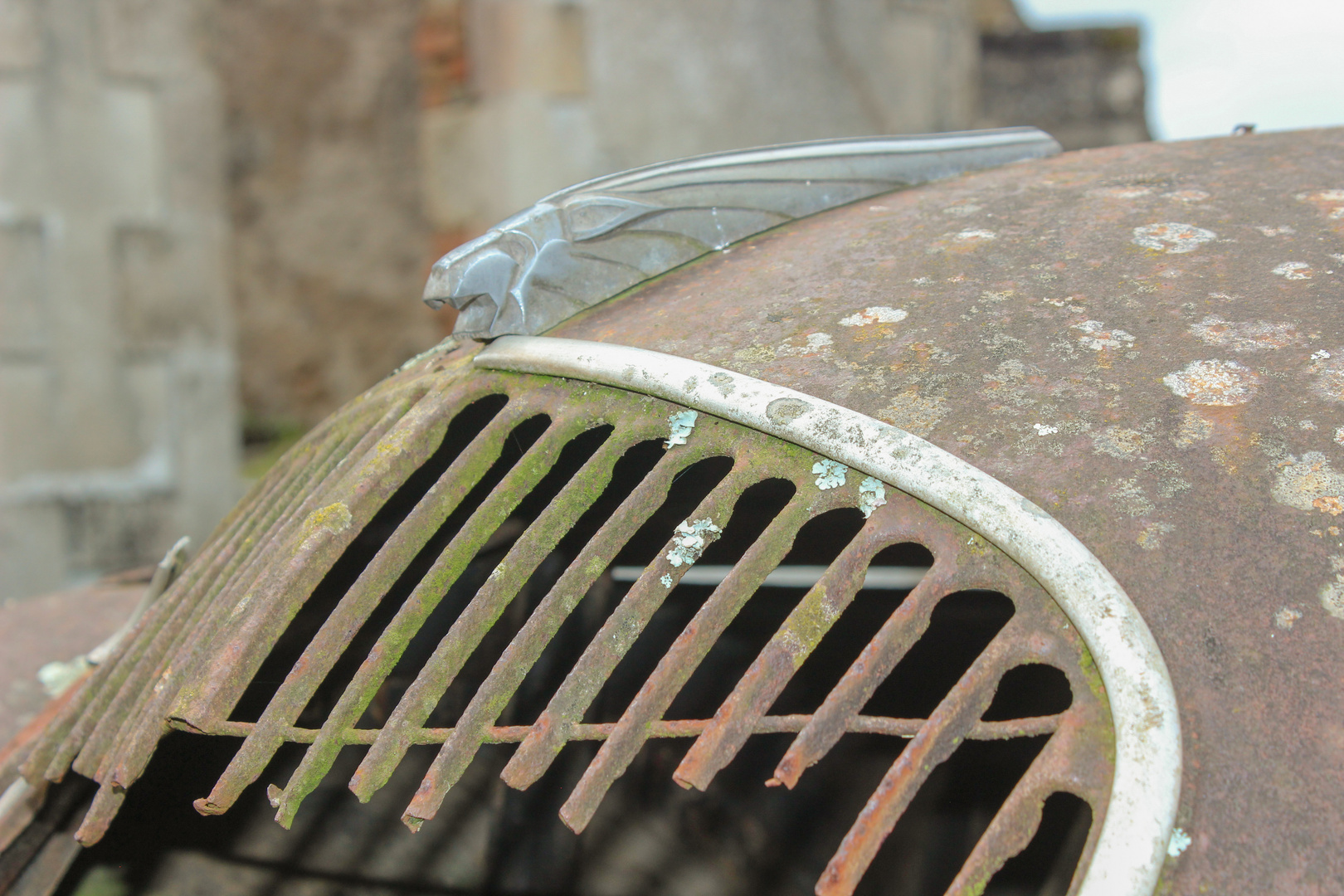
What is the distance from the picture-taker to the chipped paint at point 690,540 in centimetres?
83

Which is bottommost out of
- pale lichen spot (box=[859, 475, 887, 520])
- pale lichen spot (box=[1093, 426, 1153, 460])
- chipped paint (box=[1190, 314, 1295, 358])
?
pale lichen spot (box=[859, 475, 887, 520])

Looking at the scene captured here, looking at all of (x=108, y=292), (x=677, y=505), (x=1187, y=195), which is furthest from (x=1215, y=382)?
(x=108, y=292)

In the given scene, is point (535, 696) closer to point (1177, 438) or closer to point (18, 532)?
point (1177, 438)

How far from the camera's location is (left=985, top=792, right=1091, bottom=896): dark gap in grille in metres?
1.47

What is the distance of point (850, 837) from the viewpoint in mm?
665

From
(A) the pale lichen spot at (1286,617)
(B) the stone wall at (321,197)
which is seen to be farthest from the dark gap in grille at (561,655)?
(B) the stone wall at (321,197)

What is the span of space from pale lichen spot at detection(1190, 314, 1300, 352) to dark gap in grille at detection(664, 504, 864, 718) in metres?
0.54

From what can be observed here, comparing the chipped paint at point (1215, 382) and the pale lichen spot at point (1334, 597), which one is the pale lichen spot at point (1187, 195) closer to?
the chipped paint at point (1215, 382)

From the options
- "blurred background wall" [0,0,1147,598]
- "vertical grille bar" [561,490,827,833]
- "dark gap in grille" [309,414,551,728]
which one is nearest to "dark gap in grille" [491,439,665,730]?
"dark gap in grille" [309,414,551,728]

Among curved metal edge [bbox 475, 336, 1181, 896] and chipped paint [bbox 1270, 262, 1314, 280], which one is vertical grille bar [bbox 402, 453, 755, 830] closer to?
curved metal edge [bbox 475, 336, 1181, 896]

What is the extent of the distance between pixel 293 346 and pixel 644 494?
4544 millimetres

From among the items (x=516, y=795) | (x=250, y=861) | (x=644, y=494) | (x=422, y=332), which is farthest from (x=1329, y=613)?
(x=422, y=332)

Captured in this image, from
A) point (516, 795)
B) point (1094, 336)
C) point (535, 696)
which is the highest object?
point (1094, 336)

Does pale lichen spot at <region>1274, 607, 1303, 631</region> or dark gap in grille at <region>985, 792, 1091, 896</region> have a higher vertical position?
pale lichen spot at <region>1274, 607, 1303, 631</region>
